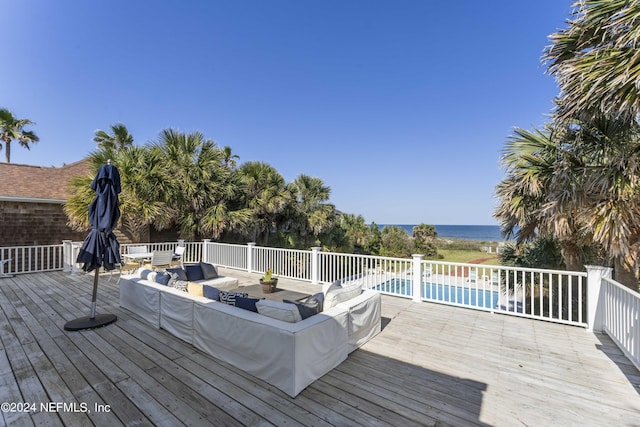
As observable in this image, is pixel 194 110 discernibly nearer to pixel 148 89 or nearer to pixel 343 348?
pixel 148 89

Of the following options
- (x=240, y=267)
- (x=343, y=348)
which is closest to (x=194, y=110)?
(x=240, y=267)

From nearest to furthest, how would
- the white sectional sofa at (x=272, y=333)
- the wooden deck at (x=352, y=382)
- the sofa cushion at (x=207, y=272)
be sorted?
the wooden deck at (x=352, y=382)
the white sectional sofa at (x=272, y=333)
the sofa cushion at (x=207, y=272)

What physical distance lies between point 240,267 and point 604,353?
8.23 m

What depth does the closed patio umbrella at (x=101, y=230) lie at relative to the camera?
140 inches

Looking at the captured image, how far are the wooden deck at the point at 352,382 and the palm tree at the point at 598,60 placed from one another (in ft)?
9.36

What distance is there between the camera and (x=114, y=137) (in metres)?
11.8

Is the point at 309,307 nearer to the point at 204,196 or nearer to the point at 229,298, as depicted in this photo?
the point at 229,298

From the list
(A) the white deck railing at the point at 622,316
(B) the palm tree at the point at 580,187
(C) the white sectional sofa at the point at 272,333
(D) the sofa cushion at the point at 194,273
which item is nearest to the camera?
(C) the white sectional sofa at the point at 272,333

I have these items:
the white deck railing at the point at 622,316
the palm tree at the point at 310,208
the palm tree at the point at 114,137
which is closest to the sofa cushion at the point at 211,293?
the white deck railing at the point at 622,316

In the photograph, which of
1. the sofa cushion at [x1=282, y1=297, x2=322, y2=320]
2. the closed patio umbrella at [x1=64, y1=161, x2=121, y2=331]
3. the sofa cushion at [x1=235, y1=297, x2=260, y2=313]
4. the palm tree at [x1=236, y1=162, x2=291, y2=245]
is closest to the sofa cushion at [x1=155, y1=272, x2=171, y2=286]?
the closed patio umbrella at [x1=64, y1=161, x2=121, y2=331]

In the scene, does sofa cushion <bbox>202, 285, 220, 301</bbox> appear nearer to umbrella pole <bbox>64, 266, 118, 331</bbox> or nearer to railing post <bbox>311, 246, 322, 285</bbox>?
umbrella pole <bbox>64, 266, 118, 331</bbox>

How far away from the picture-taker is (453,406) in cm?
214

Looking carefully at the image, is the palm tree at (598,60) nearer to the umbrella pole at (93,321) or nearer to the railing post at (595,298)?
the railing post at (595,298)

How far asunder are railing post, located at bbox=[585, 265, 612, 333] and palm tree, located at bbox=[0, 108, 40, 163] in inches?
951
